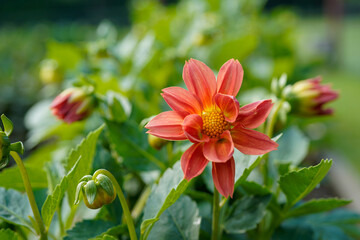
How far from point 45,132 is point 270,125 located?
537 millimetres

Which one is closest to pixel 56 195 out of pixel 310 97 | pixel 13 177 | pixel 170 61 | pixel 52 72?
pixel 13 177

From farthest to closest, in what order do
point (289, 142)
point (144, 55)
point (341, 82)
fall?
point (341, 82), point (144, 55), point (289, 142)

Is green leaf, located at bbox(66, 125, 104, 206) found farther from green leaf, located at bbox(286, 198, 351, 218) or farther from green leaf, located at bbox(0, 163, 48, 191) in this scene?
green leaf, located at bbox(286, 198, 351, 218)

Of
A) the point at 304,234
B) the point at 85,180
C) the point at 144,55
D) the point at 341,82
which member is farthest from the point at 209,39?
the point at 341,82

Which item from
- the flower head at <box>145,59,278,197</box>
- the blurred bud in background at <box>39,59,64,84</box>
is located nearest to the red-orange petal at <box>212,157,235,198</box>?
the flower head at <box>145,59,278,197</box>

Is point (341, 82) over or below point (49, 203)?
below

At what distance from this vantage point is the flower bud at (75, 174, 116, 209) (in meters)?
0.36

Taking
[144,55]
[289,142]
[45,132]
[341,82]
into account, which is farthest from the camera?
[341,82]

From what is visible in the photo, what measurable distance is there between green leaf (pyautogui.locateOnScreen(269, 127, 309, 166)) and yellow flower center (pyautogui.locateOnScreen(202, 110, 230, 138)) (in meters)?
A: 0.26

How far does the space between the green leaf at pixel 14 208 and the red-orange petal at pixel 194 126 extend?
22cm

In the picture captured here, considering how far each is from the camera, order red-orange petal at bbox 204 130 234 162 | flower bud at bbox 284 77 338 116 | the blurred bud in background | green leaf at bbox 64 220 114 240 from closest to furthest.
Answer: red-orange petal at bbox 204 130 234 162 < green leaf at bbox 64 220 114 240 < flower bud at bbox 284 77 338 116 < the blurred bud in background

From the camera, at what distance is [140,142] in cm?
59

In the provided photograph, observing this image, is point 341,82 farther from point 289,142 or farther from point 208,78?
point 208,78

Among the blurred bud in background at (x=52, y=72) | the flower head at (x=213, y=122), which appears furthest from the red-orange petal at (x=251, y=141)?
the blurred bud in background at (x=52, y=72)
